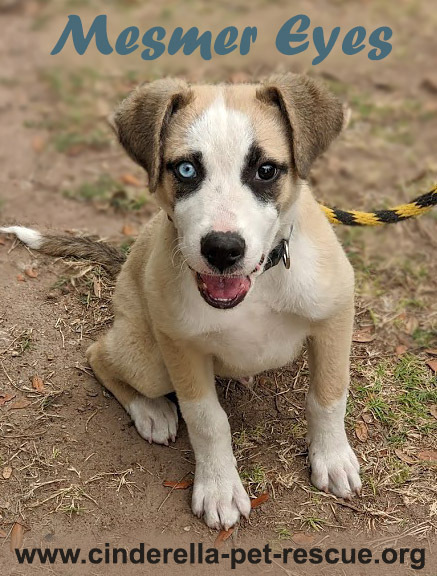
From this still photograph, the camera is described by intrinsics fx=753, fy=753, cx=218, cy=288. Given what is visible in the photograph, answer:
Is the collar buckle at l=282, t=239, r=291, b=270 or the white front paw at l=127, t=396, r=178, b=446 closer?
the collar buckle at l=282, t=239, r=291, b=270

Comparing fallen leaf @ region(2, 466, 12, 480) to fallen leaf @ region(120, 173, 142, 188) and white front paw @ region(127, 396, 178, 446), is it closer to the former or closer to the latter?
white front paw @ region(127, 396, 178, 446)

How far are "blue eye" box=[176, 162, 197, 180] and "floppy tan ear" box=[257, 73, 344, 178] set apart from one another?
20.2 inches

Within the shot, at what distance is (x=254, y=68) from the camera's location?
8.88m

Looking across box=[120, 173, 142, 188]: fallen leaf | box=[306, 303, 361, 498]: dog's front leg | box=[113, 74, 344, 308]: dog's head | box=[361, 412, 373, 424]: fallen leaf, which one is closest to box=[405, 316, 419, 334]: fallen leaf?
box=[361, 412, 373, 424]: fallen leaf

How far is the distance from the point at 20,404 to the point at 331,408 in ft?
6.75

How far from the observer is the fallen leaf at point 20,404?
16.2 feet

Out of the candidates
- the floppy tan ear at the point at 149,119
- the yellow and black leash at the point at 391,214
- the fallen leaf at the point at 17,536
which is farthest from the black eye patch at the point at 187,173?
the fallen leaf at the point at 17,536

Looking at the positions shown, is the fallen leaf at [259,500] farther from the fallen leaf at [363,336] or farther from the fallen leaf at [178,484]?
the fallen leaf at [363,336]

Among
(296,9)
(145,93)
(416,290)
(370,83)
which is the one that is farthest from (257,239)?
(296,9)

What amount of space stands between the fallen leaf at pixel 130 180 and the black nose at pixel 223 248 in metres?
4.03

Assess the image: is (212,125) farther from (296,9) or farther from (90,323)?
(296,9)

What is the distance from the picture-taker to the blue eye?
11.2 feet

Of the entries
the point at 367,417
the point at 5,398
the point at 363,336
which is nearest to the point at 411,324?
the point at 363,336

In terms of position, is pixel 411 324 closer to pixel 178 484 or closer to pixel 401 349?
pixel 401 349
